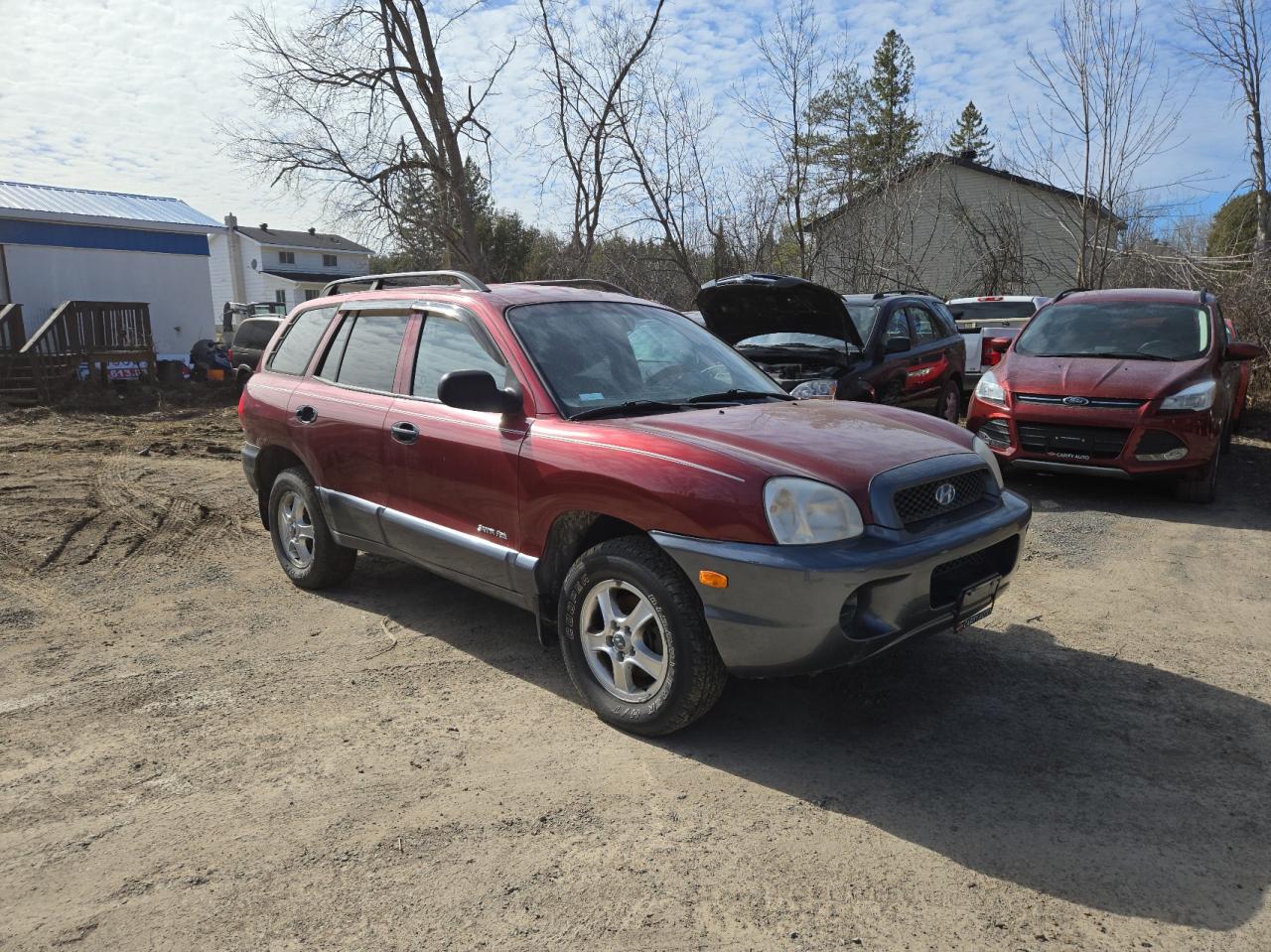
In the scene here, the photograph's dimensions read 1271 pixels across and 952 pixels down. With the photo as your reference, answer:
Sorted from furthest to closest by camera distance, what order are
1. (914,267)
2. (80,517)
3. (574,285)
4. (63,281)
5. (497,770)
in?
(63,281)
(914,267)
(80,517)
(574,285)
(497,770)

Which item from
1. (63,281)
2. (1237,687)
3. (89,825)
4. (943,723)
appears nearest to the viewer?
(89,825)

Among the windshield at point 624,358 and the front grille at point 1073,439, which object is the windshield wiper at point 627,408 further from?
the front grille at point 1073,439

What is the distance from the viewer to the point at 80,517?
24.0ft

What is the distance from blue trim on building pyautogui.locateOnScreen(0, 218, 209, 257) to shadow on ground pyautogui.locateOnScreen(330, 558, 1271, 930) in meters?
22.0

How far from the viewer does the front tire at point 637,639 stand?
317 centimetres

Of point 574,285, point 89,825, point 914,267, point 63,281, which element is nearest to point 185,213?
point 63,281

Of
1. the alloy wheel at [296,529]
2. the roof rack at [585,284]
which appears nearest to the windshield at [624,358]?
the roof rack at [585,284]

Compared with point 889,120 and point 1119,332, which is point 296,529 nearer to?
point 1119,332

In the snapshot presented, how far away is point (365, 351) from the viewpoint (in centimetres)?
487

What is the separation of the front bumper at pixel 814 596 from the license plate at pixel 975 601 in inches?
7.0

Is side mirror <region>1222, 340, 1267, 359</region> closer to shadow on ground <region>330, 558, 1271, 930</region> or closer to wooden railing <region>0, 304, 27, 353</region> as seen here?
shadow on ground <region>330, 558, 1271, 930</region>

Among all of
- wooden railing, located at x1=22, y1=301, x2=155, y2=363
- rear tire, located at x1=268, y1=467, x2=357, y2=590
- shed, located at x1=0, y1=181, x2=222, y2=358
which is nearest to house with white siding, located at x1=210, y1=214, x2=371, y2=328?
shed, located at x1=0, y1=181, x2=222, y2=358

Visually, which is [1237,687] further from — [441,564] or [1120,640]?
[441,564]

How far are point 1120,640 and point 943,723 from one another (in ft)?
4.98
